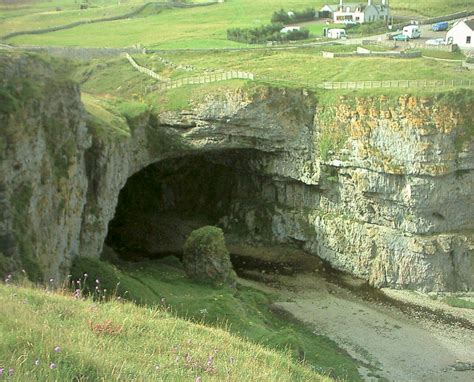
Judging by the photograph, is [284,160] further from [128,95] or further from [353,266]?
[128,95]

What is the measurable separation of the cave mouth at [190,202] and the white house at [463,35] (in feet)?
118

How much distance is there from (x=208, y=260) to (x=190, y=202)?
2356cm

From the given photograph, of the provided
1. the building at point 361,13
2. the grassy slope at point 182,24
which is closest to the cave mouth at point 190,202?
the grassy slope at point 182,24

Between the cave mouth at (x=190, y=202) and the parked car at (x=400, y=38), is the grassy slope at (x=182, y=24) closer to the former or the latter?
the parked car at (x=400, y=38)

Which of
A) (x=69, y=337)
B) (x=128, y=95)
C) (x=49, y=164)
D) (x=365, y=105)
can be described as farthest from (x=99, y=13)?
(x=69, y=337)

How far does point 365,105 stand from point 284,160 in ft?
32.5

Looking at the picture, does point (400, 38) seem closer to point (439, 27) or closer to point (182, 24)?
point (439, 27)

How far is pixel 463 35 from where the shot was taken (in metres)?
76.6

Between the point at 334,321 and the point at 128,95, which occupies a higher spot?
the point at 128,95

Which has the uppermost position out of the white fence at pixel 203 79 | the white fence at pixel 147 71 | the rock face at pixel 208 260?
the white fence at pixel 147 71

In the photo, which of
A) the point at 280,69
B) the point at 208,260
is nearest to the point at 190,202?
the point at 280,69

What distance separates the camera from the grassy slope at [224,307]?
2917cm

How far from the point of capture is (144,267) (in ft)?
152

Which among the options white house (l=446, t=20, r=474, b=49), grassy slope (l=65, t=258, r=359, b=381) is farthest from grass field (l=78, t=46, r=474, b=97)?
grassy slope (l=65, t=258, r=359, b=381)
